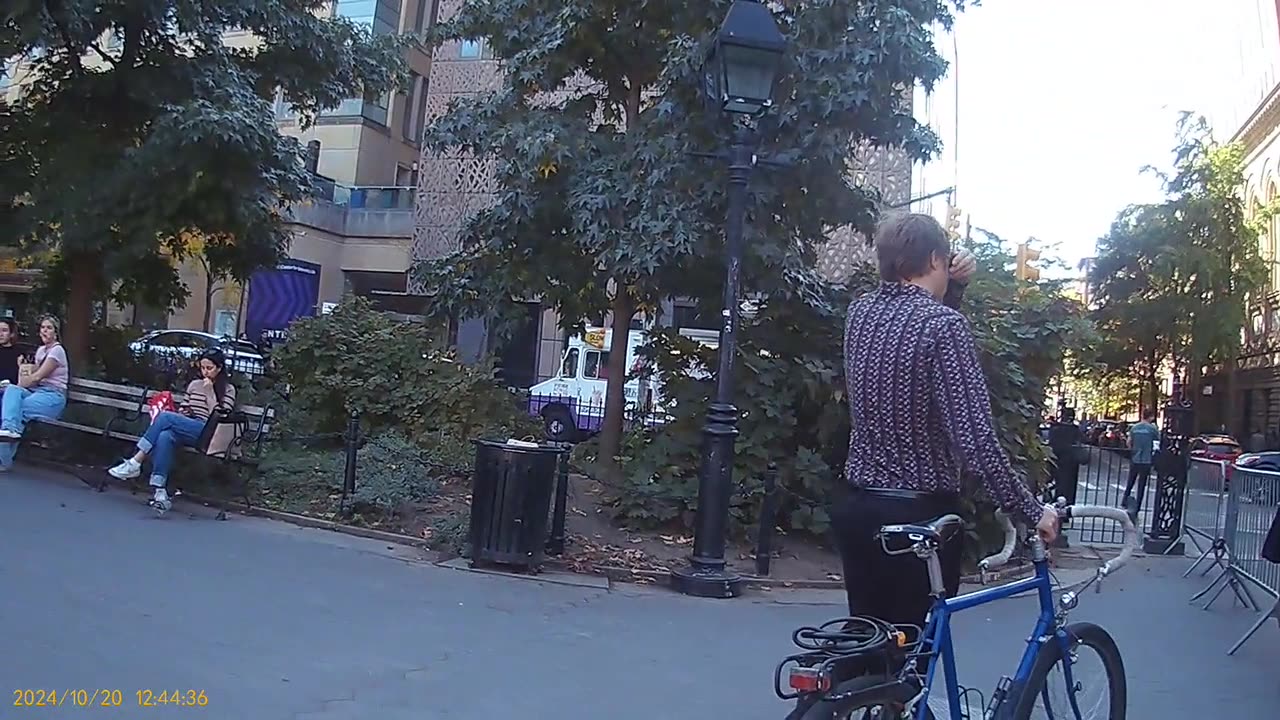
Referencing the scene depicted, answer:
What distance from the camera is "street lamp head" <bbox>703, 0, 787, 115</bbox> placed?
8008 mm

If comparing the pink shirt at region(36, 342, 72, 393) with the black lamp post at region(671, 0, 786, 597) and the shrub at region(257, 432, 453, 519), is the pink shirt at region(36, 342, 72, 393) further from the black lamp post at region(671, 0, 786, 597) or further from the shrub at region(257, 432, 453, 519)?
the black lamp post at region(671, 0, 786, 597)

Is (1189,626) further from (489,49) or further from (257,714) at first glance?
(489,49)

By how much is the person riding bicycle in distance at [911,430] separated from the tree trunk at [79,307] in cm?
1242

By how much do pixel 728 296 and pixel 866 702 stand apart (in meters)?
5.36

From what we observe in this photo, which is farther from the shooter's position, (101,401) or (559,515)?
(101,401)

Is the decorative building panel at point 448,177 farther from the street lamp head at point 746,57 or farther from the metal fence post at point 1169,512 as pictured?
the street lamp head at point 746,57

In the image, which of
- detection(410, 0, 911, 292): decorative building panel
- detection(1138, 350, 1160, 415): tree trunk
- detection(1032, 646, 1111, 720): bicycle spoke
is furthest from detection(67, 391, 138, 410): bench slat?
detection(1138, 350, 1160, 415): tree trunk

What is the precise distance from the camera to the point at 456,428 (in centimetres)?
1144

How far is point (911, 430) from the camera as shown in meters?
3.41

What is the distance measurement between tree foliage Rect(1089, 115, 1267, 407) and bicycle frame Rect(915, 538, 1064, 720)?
3773 centimetres

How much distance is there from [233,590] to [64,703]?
231 centimetres

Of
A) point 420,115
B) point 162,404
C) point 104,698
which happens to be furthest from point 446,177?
point 104,698

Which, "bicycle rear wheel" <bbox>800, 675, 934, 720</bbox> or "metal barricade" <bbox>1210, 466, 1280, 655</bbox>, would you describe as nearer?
"bicycle rear wheel" <bbox>800, 675, 934, 720</bbox>

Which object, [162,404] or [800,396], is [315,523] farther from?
[800,396]
